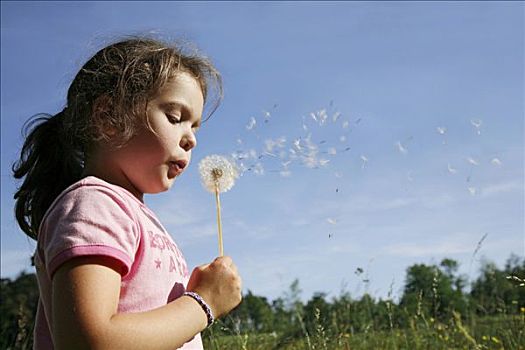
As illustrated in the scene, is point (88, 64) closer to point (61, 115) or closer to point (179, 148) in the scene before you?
point (61, 115)

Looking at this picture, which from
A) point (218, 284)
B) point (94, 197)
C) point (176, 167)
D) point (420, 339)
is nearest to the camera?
point (94, 197)

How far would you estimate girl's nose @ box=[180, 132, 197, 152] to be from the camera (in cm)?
190

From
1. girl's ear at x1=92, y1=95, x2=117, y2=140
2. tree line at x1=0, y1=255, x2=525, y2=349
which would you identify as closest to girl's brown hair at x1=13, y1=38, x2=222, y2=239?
girl's ear at x1=92, y1=95, x2=117, y2=140

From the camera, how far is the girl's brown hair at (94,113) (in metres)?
1.91

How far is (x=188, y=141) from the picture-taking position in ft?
6.27

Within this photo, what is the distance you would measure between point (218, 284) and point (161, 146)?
389mm

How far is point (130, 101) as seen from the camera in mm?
1910

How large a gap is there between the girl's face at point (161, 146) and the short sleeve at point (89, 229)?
152 mm

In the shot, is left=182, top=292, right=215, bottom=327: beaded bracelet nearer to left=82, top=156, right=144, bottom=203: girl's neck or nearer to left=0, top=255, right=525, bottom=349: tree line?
left=82, top=156, right=144, bottom=203: girl's neck

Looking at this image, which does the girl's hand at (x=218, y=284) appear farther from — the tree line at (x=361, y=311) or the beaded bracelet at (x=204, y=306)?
the tree line at (x=361, y=311)

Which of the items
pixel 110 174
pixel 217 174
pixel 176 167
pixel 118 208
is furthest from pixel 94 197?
pixel 217 174

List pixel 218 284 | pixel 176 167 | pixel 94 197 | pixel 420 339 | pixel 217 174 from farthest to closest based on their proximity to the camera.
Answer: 1. pixel 420 339
2. pixel 217 174
3. pixel 176 167
4. pixel 218 284
5. pixel 94 197

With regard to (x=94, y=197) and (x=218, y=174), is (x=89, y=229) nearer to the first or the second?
(x=94, y=197)

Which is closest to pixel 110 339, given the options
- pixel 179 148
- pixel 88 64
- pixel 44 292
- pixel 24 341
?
pixel 44 292
